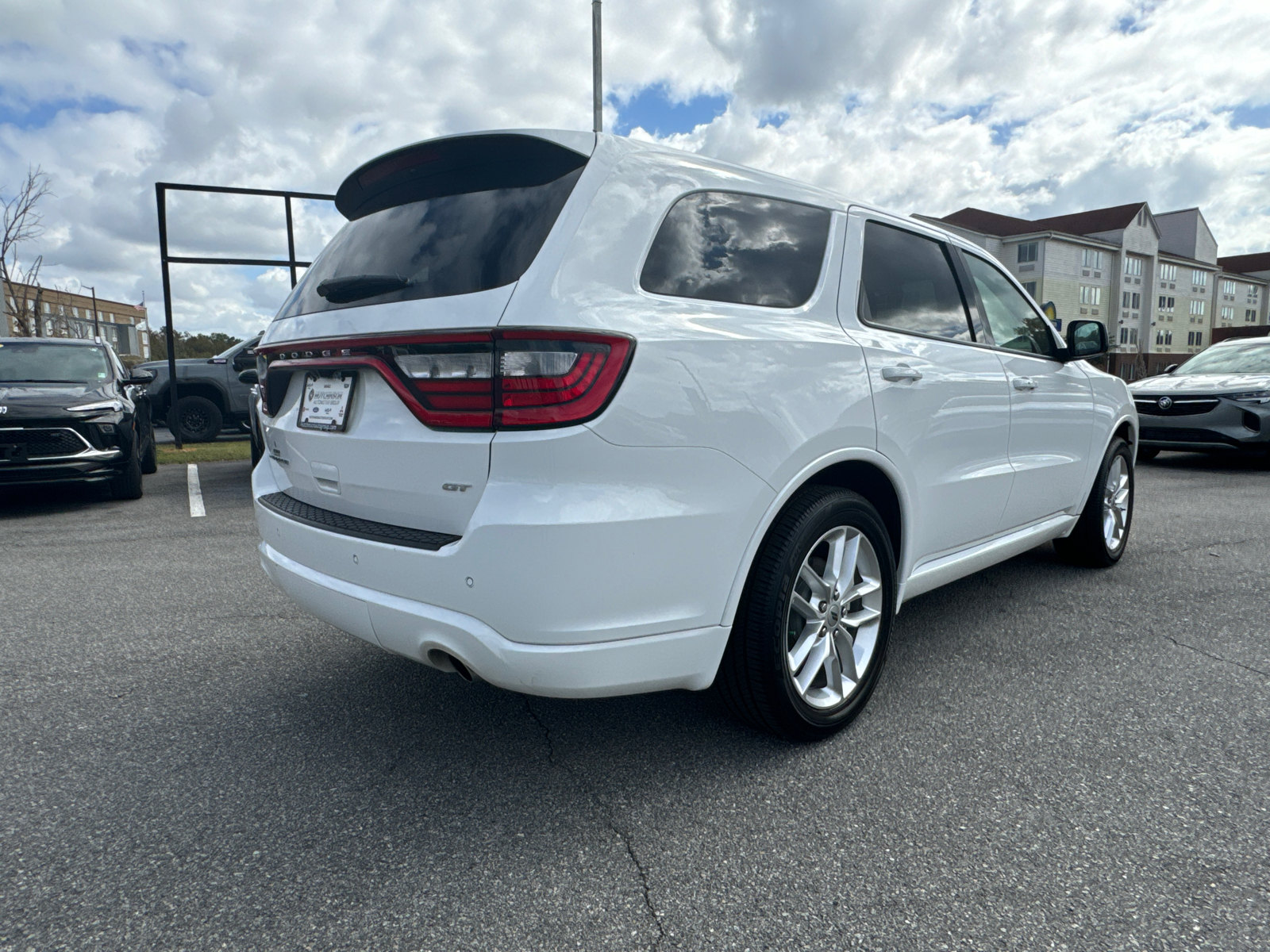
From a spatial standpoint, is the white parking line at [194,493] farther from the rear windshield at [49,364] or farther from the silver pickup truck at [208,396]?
the silver pickup truck at [208,396]

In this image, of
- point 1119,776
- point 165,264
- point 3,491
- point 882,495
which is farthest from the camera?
point 165,264

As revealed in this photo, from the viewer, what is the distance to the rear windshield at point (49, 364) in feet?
25.3

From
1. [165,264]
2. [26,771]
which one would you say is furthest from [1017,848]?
[165,264]

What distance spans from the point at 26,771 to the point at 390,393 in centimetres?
162

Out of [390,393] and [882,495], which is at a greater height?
[390,393]

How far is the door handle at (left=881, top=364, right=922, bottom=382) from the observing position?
2680mm

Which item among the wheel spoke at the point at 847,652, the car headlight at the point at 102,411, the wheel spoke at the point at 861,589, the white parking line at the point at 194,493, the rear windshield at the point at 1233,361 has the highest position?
the rear windshield at the point at 1233,361

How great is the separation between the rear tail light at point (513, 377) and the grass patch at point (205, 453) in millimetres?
9716

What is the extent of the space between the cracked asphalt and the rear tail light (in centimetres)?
107

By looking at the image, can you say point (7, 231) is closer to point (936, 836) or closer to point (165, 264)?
point (165, 264)

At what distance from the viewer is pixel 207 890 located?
188 cm

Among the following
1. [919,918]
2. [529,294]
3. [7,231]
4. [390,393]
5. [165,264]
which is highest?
[7,231]

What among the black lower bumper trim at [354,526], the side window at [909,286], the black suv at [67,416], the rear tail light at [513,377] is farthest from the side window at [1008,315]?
the black suv at [67,416]

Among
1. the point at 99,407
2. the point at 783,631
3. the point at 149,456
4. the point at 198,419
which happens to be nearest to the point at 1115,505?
the point at 783,631
